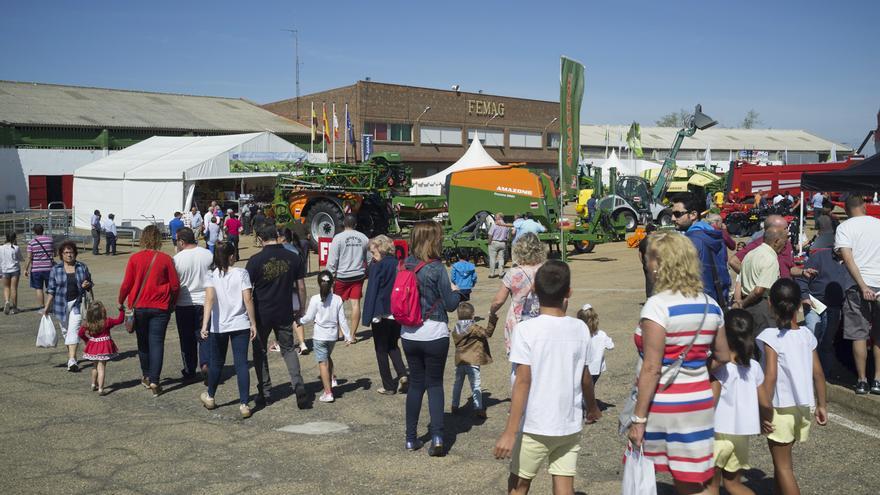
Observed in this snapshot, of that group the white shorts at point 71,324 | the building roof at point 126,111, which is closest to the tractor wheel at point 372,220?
the white shorts at point 71,324

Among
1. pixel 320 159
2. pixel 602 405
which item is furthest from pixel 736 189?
pixel 602 405

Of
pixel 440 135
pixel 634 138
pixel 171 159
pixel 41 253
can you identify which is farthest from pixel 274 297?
pixel 634 138

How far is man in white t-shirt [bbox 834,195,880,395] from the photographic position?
6.05 m

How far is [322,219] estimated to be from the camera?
63.2 ft

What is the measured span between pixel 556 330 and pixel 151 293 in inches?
189

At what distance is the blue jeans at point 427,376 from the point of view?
5.22 metres

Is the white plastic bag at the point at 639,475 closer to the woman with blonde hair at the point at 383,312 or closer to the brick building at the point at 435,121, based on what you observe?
the woman with blonde hair at the point at 383,312

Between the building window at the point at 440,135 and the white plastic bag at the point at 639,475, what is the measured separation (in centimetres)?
3965

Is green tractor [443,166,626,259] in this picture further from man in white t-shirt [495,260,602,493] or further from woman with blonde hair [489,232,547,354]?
man in white t-shirt [495,260,602,493]

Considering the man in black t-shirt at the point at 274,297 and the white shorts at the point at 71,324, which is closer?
the man in black t-shirt at the point at 274,297

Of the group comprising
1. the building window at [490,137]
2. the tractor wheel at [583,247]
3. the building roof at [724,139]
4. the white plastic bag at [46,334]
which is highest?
the building roof at [724,139]

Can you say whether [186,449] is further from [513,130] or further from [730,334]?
[513,130]

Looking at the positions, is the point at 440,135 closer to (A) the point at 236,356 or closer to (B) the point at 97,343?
(B) the point at 97,343

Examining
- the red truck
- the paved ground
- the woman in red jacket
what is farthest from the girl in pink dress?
the red truck
